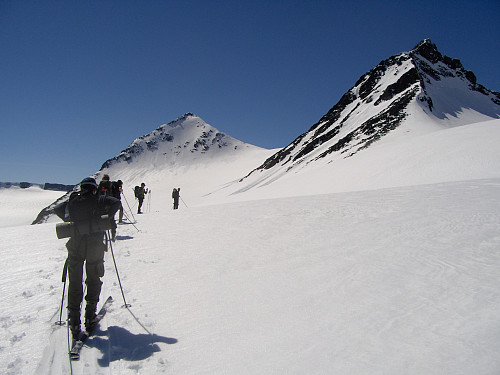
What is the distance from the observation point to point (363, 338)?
3.51 meters

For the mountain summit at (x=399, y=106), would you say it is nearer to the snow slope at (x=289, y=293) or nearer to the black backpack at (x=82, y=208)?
the snow slope at (x=289, y=293)

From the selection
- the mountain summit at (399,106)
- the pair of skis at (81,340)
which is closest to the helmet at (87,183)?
the pair of skis at (81,340)

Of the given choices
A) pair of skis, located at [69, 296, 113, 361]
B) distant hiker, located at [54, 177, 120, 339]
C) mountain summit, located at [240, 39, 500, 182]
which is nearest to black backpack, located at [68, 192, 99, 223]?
distant hiker, located at [54, 177, 120, 339]

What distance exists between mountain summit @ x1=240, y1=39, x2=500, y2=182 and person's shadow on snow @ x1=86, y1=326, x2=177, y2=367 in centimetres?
3640

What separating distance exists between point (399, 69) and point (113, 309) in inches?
3574

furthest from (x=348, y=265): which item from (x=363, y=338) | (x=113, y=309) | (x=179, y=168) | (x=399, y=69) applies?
(x=179, y=168)

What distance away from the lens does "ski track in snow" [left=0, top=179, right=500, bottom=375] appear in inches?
128

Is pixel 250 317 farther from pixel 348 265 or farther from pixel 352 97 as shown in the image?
pixel 352 97

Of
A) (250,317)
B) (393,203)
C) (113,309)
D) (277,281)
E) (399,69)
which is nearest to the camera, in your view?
(250,317)

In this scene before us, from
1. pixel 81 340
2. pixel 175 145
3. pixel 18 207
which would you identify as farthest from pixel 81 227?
pixel 175 145

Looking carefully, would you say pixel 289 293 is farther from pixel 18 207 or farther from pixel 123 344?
pixel 18 207

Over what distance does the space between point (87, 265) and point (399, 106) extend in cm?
5626

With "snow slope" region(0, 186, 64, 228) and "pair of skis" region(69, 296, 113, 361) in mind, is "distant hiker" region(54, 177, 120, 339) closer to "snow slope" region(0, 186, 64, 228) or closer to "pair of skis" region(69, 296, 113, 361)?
"pair of skis" region(69, 296, 113, 361)

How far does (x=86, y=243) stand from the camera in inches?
163
